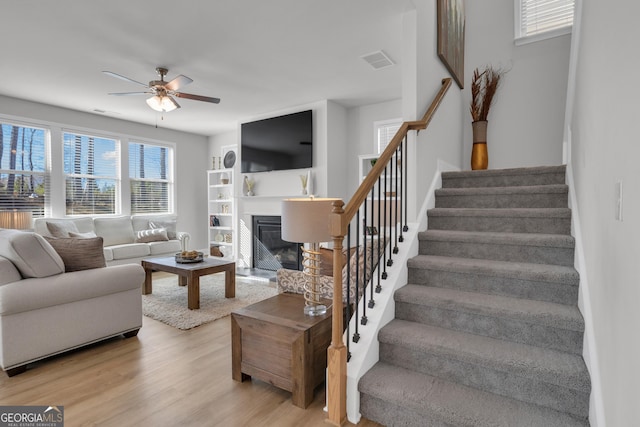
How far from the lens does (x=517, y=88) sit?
398cm

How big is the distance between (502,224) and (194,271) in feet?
9.79

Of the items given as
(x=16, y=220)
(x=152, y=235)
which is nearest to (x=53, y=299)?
(x=16, y=220)

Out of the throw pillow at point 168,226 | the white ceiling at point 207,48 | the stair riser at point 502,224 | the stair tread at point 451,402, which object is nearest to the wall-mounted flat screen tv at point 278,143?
the white ceiling at point 207,48

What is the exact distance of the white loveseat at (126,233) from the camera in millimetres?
4960

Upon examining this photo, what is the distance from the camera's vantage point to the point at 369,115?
5.55 meters

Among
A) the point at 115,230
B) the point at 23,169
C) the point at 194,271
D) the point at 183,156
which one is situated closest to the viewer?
the point at 194,271

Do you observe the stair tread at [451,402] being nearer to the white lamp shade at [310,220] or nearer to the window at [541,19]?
the white lamp shade at [310,220]

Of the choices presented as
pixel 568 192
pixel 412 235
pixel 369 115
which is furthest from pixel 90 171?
pixel 568 192

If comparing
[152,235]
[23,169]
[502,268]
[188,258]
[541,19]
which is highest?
[541,19]

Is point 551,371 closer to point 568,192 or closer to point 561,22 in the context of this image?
point 568,192

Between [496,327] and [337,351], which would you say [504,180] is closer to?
[496,327]

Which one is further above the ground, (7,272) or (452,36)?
(452,36)

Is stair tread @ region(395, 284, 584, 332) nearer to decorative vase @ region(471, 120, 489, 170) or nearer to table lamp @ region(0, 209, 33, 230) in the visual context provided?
decorative vase @ region(471, 120, 489, 170)

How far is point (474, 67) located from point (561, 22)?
0.94 meters
